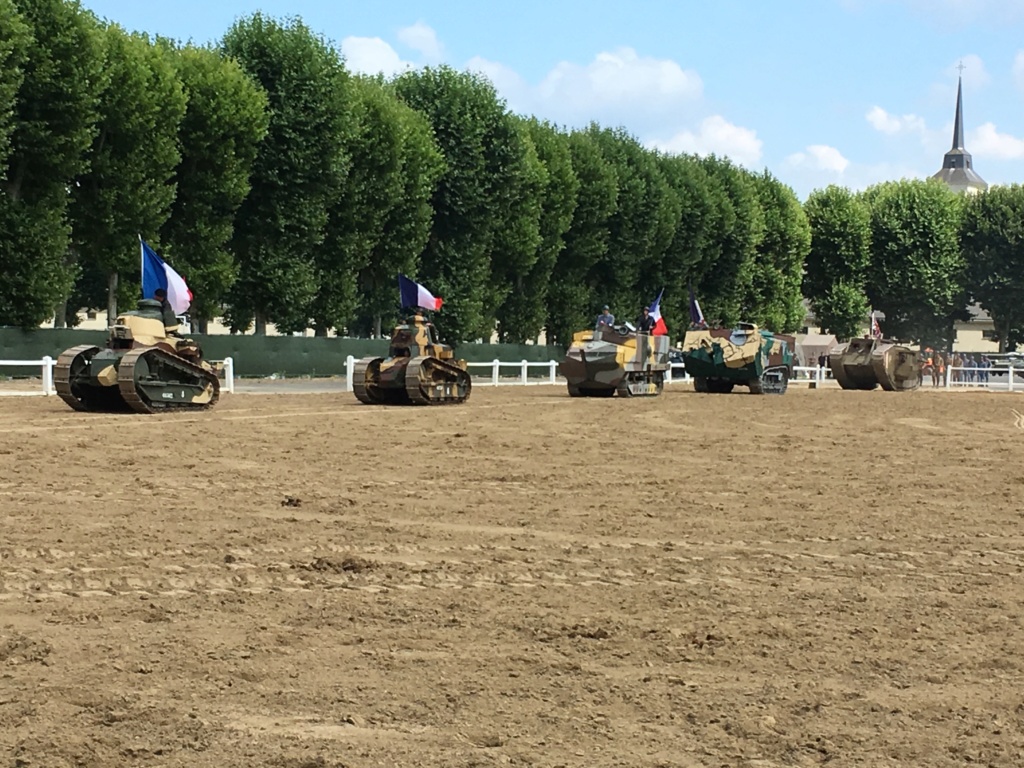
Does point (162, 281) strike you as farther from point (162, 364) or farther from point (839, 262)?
point (839, 262)

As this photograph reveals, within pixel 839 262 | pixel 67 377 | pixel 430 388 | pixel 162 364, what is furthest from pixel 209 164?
pixel 839 262

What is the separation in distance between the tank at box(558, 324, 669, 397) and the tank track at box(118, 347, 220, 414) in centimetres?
1050

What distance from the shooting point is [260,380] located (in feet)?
136

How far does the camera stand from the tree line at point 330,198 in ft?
119

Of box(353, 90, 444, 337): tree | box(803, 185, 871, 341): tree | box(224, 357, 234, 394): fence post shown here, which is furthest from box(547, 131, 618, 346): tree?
box(224, 357, 234, 394): fence post

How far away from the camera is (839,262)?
76.4m

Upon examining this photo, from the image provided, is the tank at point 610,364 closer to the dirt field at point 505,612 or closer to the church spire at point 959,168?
the dirt field at point 505,612

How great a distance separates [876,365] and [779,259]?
2935cm

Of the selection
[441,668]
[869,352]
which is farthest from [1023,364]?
[441,668]

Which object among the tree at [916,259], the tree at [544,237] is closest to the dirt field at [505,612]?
the tree at [544,237]

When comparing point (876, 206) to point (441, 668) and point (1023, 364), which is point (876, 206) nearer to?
point (1023, 364)

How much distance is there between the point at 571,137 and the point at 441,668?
5370 cm

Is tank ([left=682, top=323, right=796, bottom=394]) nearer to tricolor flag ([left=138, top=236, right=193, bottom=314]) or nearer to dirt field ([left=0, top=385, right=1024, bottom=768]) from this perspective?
tricolor flag ([left=138, top=236, right=193, bottom=314])

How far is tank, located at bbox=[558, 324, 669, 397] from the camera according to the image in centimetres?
3300
